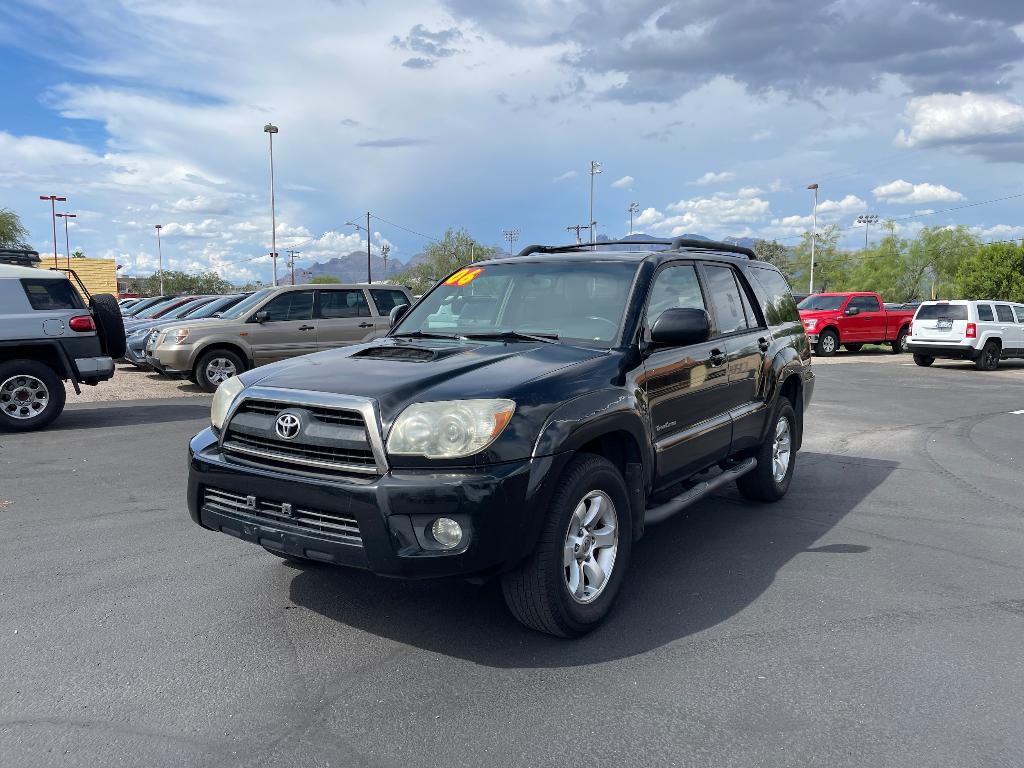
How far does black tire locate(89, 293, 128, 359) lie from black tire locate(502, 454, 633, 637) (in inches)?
318

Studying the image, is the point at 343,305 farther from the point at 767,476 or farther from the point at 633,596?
the point at 633,596

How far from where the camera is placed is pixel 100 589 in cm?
428

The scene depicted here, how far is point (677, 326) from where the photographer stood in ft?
13.6

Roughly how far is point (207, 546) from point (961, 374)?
18.3 metres

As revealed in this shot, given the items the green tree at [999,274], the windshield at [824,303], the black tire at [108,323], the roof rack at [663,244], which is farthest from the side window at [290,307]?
the green tree at [999,274]

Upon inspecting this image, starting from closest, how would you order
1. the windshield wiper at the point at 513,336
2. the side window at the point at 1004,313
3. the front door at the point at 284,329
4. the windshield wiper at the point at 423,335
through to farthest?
the windshield wiper at the point at 513,336 → the windshield wiper at the point at 423,335 → the front door at the point at 284,329 → the side window at the point at 1004,313

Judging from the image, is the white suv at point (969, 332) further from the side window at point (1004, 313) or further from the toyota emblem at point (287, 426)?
the toyota emblem at point (287, 426)

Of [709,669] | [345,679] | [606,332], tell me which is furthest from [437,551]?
[606,332]

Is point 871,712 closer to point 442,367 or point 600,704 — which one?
point 600,704

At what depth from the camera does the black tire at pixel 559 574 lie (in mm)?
3377

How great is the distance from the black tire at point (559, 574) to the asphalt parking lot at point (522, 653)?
14 cm

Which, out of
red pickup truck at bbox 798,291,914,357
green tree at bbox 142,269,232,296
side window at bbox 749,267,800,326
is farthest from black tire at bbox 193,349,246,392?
green tree at bbox 142,269,232,296

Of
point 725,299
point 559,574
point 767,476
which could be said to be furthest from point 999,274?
point 559,574

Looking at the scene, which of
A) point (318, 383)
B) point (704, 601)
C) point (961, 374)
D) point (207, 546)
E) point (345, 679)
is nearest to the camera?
point (345, 679)
